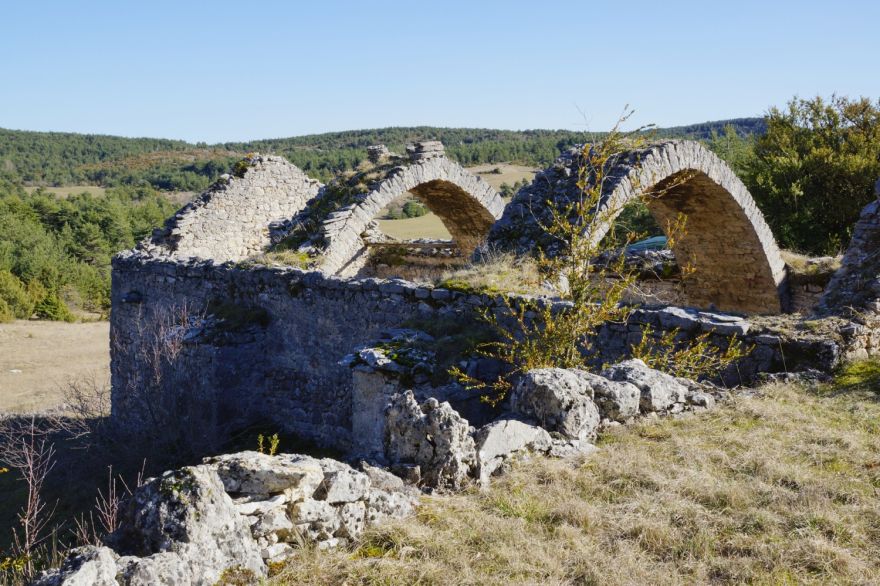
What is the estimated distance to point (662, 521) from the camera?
332cm

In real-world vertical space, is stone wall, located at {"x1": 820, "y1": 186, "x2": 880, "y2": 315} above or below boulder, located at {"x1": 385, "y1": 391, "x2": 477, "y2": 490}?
above

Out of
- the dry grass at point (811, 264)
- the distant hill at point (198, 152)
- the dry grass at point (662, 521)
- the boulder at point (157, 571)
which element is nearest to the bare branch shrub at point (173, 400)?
the dry grass at point (662, 521)

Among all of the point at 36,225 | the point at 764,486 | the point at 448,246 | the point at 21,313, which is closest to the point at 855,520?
the point at 764,486

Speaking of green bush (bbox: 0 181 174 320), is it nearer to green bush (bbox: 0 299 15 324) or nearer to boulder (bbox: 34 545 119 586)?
green bush (bbox: 0 299 15 324)

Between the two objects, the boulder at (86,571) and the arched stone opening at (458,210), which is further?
the arched stone opening at (458,210)

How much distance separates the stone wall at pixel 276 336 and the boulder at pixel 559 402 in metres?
1.73

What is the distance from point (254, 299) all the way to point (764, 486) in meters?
7.41

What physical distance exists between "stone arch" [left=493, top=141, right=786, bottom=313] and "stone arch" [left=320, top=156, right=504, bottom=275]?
297 centimetres

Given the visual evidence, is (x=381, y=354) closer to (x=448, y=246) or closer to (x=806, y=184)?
(x=448, y=246)

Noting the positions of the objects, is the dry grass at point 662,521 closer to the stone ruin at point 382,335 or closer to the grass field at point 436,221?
the stone ruin at point 382,335

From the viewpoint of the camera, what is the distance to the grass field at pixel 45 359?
17.1 meters

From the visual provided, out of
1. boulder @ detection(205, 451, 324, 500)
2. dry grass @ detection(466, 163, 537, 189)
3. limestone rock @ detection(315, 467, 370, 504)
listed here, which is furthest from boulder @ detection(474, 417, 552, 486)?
dry grass @ detection(466, 163, 537, 189)

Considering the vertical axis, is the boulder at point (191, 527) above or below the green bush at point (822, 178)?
below

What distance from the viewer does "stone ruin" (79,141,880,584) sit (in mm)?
3844
